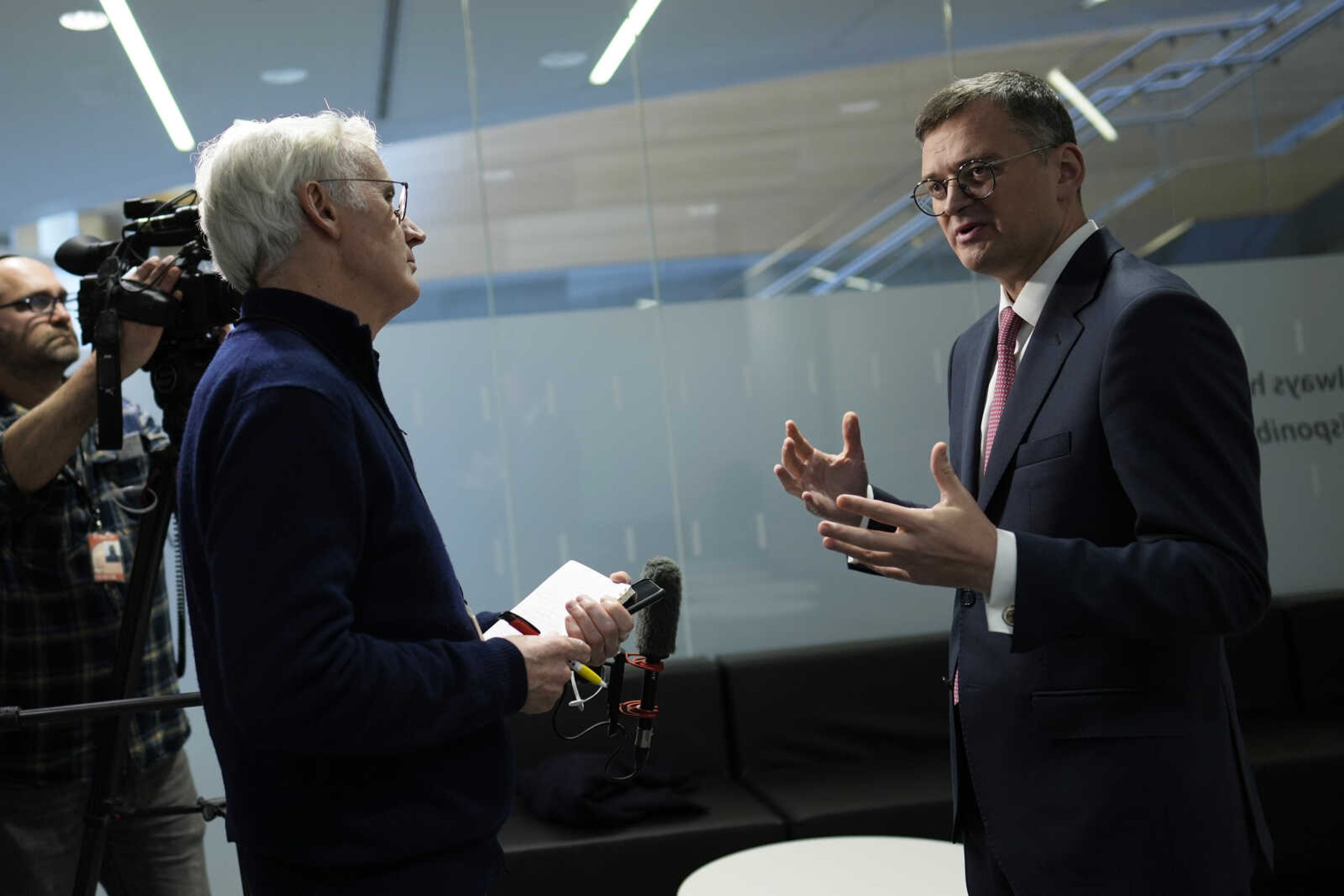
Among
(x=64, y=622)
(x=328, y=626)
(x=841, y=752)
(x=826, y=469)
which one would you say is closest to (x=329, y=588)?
(x=328, y=626)

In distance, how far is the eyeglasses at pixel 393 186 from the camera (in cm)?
137

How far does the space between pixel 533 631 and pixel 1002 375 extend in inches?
30.2

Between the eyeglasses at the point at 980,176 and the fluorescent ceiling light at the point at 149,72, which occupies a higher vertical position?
the fluorescent ceiling light at the point at 149,72

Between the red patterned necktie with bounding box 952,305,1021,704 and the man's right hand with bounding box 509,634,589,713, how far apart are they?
0.59 meters

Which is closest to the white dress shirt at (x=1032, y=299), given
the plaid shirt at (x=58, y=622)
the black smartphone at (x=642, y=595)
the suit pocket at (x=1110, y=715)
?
the suit pocket at (x=1110, y=715)

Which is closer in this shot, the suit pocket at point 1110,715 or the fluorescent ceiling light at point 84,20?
the suit pocket at point 1110,715

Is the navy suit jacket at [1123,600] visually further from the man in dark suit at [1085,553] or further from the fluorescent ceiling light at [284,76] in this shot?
the fluorescent ceiling light at [284,76]

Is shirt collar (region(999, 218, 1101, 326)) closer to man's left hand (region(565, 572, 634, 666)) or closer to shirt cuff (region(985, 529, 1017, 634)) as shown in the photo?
shirt cuff (region(985, 529, 1017, 634))

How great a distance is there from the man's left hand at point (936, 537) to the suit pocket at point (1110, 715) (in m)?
0.22

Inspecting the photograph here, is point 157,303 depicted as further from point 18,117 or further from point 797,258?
point 797,258

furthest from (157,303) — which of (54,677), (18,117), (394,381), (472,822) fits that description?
(18,117)

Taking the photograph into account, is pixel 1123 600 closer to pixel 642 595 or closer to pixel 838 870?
pixel 642 595

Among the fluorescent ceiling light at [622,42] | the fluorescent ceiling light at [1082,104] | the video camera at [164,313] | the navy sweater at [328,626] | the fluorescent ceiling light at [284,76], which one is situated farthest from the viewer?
the fluorescent ceiling light at [1082,104]

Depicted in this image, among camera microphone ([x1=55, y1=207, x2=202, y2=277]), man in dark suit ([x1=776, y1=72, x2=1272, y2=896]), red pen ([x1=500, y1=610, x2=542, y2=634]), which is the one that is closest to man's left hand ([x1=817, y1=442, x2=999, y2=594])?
man in dark suit ([x1=776, y1=72, x2=1272, y2=896])
